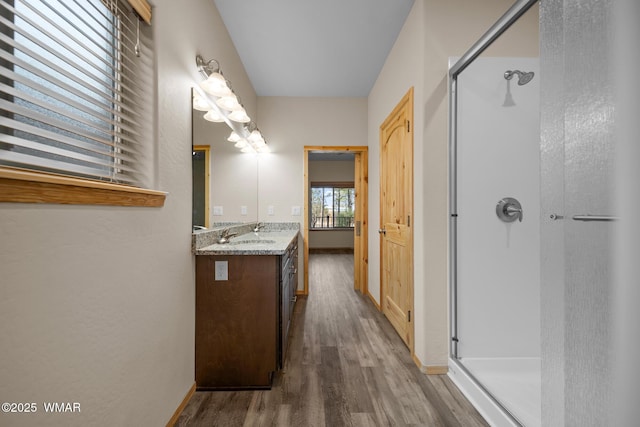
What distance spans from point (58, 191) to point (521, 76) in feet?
8.39

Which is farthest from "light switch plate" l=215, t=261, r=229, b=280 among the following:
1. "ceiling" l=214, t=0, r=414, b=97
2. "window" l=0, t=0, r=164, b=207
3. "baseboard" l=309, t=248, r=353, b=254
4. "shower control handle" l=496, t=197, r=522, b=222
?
"baseboard" l=309, t=248, r=353, b=254

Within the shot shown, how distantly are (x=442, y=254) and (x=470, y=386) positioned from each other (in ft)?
2.67

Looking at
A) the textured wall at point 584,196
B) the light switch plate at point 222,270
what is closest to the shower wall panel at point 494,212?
the textured wall at point 584,196

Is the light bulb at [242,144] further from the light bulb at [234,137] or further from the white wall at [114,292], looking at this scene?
the white wall at [114,292]

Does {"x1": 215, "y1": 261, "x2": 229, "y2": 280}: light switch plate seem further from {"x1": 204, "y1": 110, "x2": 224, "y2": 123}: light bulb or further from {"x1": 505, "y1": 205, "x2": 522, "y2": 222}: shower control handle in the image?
{"x1": 505, "y1": 205, "x2": 522, "y2": 222}: shower control handle

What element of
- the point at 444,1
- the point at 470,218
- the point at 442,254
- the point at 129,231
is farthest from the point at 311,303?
the point at 444,1

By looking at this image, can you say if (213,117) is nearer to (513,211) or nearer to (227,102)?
(227,102)

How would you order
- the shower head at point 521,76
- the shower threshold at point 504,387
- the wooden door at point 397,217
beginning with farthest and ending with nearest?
the wooden door at point 397,217
the shower head at point 521,76
the shower threshold at point 504,387

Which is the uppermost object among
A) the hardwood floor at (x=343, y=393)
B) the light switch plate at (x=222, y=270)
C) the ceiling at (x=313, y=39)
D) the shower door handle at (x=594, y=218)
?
the ceiling at (x=313, y=39)

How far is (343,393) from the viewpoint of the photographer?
1.75 m

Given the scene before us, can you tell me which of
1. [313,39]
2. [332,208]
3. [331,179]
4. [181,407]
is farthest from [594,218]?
[332,208]

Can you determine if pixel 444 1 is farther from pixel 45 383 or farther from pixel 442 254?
pixel 45 383

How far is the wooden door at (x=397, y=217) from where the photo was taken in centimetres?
225

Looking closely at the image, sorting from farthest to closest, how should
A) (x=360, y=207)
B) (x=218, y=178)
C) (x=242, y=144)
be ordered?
1. (x=360, y=207)
2. (x=242, y=144)
3. (x=218, y=178)
